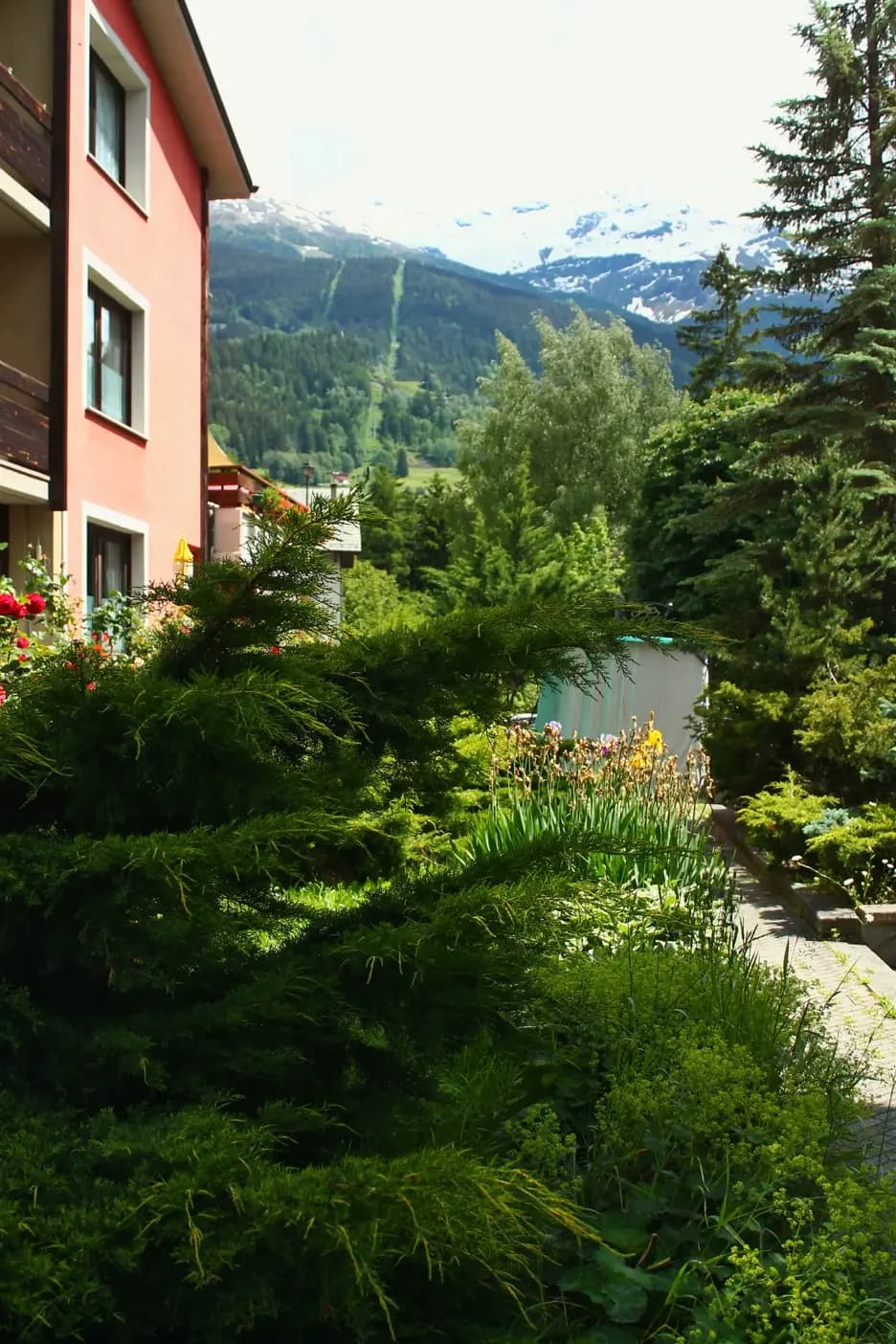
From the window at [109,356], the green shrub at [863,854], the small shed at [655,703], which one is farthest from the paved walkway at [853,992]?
the window at [109,356]

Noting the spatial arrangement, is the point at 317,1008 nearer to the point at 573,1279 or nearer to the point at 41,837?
the point at 41,837

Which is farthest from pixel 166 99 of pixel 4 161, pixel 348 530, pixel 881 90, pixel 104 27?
pixel 348 530

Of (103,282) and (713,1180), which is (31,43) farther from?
(713,1180)

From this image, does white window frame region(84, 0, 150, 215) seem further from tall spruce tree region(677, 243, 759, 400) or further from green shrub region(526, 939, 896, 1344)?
tall spruce tree region(677, 243, 759, 400)

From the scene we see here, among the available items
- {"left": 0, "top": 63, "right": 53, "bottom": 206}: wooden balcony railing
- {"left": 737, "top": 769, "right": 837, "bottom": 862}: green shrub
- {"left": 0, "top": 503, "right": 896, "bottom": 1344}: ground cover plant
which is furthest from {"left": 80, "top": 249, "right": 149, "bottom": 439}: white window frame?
{"left": 0, "top": 503, "right": 896, "bottom": 1344}: ground cover plant

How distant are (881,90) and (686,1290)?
60.3 feet

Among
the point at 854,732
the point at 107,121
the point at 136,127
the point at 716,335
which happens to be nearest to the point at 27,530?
the point at 107,121

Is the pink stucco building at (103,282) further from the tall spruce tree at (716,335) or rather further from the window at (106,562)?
the tall spruce tree at (716,335)

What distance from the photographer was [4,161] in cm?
1073

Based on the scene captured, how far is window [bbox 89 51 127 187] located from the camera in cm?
1309

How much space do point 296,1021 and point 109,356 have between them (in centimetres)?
1292

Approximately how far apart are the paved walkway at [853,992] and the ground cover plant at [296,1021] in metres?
1.01

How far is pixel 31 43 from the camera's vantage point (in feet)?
39.0

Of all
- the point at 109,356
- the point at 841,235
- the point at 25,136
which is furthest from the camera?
the point at 841,235
